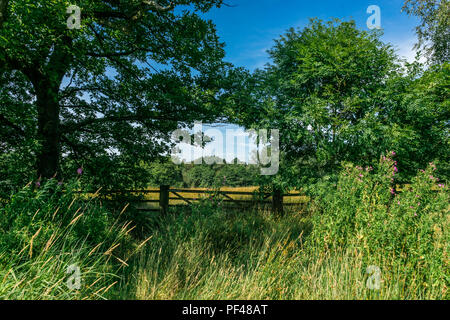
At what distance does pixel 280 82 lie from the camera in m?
8.77

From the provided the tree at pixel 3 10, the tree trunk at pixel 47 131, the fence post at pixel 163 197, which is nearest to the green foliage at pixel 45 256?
the tree trunk at pixel 47 131

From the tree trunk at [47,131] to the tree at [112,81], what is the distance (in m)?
0.02

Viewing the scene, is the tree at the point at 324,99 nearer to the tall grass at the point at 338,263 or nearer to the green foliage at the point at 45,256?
the tall grass at the point at 338,263

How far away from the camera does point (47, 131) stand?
259 inches

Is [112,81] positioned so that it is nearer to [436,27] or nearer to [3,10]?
[3,10]

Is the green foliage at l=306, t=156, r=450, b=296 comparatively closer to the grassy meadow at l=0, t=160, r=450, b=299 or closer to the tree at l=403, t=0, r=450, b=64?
the grassy meadow at l=0, t=160, r=450, b=299

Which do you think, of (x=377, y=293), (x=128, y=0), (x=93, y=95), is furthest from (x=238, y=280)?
(x=93, y=95)

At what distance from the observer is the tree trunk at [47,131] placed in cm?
639

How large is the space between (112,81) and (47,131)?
9.78ft

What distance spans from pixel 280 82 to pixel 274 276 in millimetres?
6987

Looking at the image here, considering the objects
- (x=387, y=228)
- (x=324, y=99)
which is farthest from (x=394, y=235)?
(x=324, y=99)

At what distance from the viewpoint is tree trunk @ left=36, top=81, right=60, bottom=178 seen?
21.0 feet

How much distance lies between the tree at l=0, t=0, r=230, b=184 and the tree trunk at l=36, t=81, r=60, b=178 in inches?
0.9
